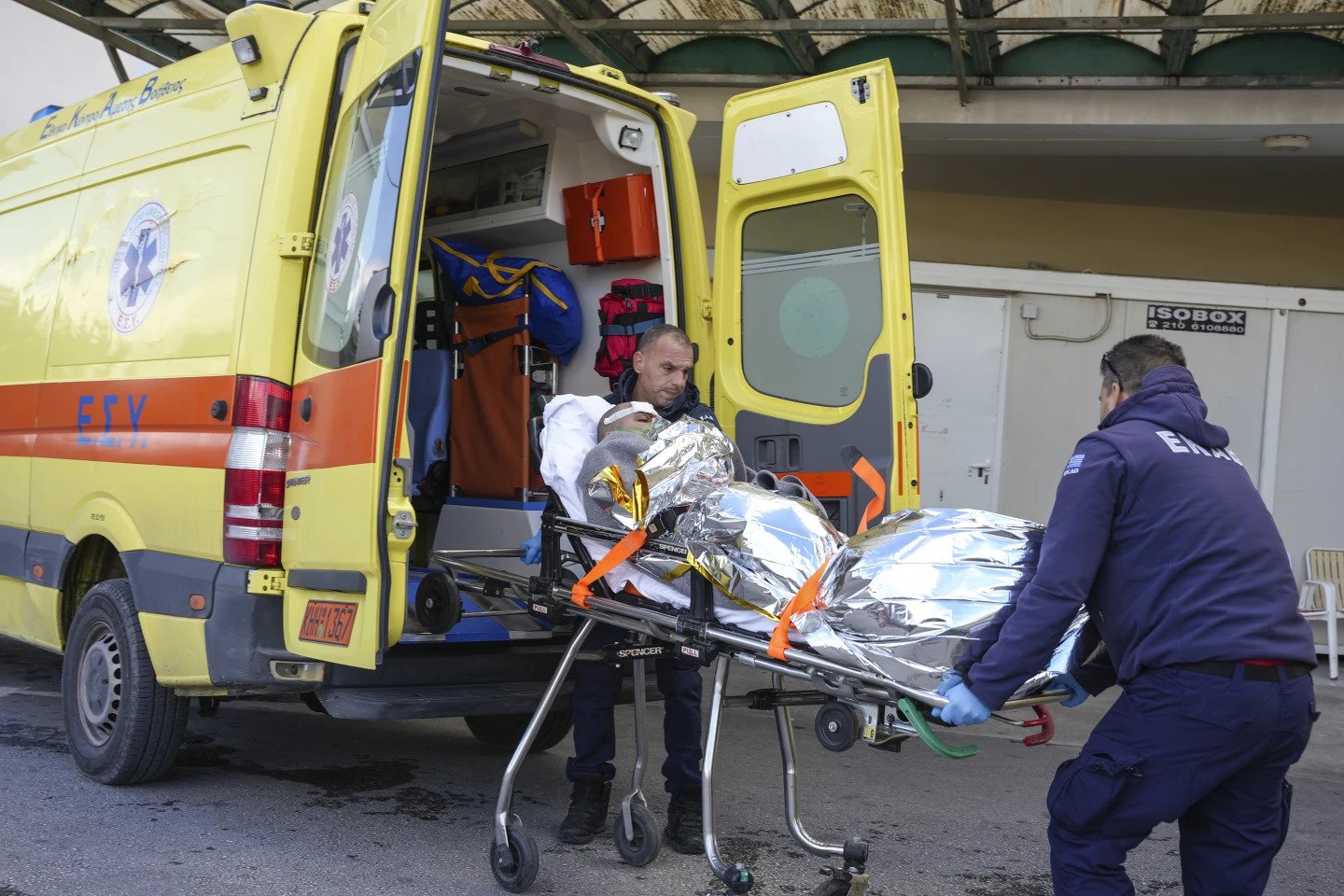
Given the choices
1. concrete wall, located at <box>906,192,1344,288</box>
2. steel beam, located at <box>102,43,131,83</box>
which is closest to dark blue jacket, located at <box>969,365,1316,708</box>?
concrete wall, located at <box>906,192,1344,288</box>

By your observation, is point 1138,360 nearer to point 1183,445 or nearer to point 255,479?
point 1183,445

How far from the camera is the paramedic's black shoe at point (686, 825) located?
156 inches

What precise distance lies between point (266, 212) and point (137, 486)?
986 mm

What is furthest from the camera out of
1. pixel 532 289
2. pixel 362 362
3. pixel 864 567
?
pixel 532 289

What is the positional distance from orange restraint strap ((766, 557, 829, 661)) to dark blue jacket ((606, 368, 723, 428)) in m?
1.42

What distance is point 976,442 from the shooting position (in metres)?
8.41

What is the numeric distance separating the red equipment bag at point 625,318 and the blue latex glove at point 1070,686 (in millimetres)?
2537

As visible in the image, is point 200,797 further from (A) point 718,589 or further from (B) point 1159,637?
(B) point 1159,637

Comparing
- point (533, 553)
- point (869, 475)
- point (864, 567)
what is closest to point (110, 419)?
point (533, 553)

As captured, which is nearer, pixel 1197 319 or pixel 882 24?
pixel 882 24

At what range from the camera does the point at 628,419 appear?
13.1 ft

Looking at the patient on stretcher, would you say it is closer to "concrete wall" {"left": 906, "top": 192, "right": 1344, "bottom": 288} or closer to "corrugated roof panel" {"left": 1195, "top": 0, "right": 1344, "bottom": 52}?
"corrugated roof panel" {"left": 1195, "top": 0, "right": 1344, "bottom": 52}

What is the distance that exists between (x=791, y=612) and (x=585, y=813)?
1348mm

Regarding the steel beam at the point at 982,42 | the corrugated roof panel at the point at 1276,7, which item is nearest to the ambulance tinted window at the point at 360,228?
the steel beam at the point at 982,42
